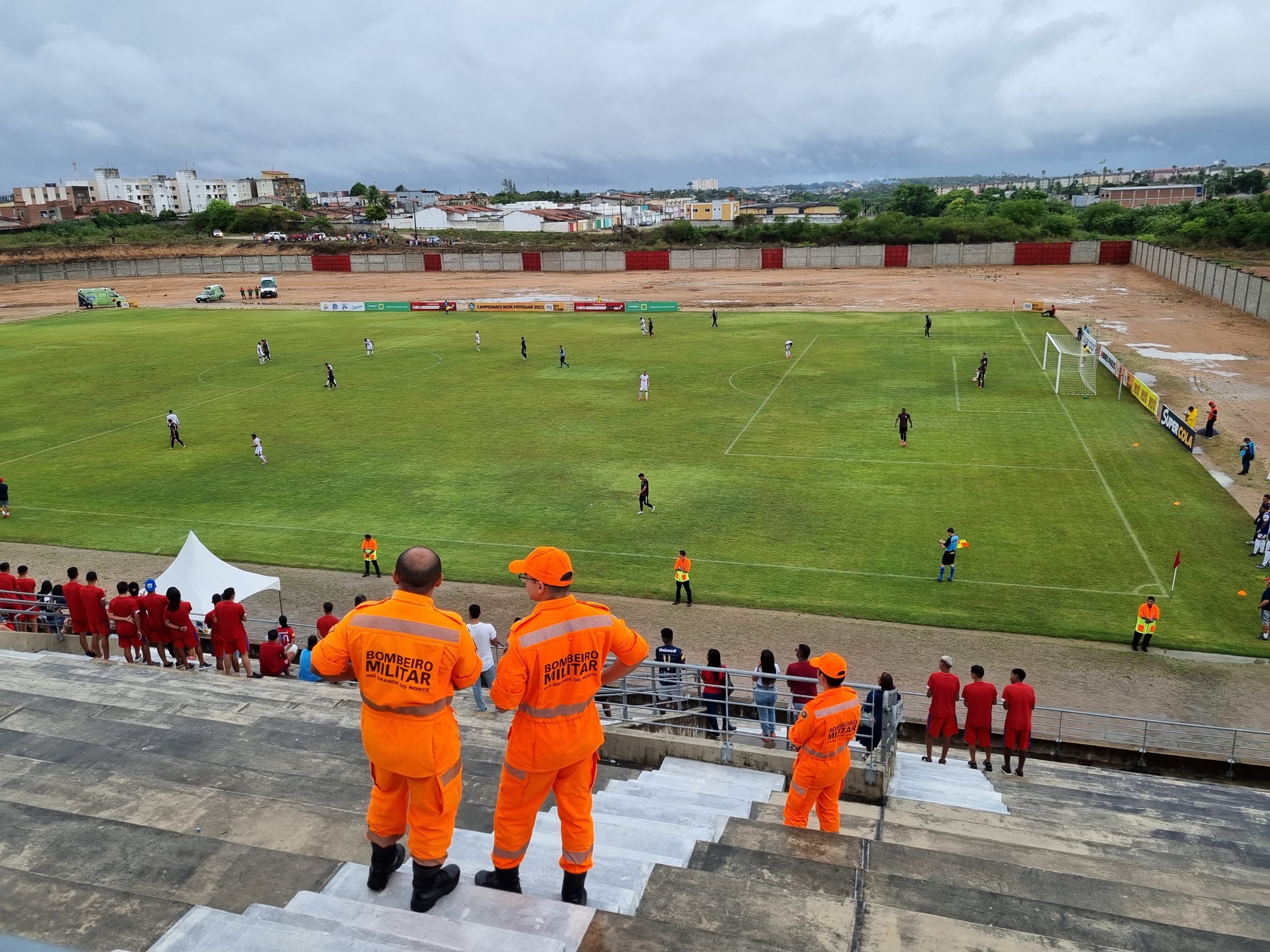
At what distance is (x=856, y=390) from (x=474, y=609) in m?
27.4

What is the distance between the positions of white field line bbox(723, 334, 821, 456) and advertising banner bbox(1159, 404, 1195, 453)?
44.8 ft

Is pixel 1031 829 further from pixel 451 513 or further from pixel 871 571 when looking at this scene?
pixel 451 513

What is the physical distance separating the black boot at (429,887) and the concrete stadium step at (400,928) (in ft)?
0.27

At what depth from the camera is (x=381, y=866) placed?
538 centimetres

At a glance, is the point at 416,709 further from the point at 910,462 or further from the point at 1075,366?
the point at 1075,366

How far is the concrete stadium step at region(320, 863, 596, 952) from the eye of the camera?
4754mm

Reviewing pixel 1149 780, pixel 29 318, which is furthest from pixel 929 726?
pixel 29 318

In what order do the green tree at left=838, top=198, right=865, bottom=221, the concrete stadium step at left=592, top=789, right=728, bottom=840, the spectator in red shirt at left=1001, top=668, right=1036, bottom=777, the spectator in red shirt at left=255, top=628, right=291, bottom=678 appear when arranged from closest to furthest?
the concrete stadium step at left=592, top=789, right=728, bottom=840 < the spectator in red shirt at left=1001, top=668, right=1036, bottom=777 < the spectator in red shirt at left=255, top=628, right=291, bottom=678 < the green tree at left=838, top=198, right=865, bottom=221

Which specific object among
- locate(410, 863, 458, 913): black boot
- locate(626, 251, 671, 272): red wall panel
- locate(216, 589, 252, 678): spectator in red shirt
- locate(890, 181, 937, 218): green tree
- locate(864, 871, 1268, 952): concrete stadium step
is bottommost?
locate(216, 589, 252, 678): spectator in red shirt

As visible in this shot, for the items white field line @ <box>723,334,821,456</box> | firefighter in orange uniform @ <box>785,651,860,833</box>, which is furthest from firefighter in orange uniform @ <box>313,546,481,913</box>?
white field line @ <box>723,334,821,456</box>

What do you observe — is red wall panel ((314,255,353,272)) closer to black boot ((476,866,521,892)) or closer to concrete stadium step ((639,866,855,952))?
black boot ((476,866,521,892))

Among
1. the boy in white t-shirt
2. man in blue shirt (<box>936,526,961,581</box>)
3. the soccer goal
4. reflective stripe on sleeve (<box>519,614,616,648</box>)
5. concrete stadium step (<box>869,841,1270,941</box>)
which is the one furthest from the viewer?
the soccer goal

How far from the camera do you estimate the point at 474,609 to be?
502 inches

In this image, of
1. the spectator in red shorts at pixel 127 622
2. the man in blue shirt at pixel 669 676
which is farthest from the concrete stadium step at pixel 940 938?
the spectator in red shorts at pixel 127 622
